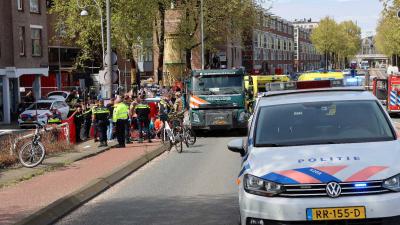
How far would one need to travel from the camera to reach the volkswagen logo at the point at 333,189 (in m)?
5.65

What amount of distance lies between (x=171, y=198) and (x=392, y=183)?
5.20 m

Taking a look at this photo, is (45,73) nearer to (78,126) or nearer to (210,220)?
(78,126)

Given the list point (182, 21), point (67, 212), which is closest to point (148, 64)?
point (182, 21)

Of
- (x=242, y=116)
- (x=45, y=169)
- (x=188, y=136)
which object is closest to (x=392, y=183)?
(x=45, y=169)

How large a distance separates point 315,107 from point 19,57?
35.5 meters

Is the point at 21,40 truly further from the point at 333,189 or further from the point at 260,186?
the point at 333,189

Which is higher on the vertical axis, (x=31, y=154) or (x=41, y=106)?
(x=41, y=106)

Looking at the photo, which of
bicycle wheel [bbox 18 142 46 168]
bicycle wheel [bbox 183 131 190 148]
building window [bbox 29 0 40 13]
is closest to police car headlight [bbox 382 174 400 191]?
bicycle wheel [bbox 18 142 46 168]

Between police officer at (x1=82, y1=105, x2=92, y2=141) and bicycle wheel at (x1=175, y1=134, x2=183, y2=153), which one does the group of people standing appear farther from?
bicycle wheel at (x1=175, y1=134, x2=183, y2=153)

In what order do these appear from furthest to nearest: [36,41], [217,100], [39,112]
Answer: [36,41] → [39,112] → [217,100]

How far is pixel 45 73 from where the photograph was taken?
43.7 meters

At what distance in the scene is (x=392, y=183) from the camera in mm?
5648

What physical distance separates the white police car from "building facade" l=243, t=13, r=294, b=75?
78320mm

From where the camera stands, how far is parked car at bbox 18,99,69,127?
32656 millimetres
